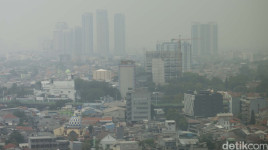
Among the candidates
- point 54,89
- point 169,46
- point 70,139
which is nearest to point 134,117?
point 70,139

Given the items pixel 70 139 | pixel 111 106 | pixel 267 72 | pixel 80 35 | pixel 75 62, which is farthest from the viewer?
pixel 80 35

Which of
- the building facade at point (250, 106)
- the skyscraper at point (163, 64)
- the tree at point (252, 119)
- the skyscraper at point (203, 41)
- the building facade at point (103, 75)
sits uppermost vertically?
the skyscraper at point (203, 41)

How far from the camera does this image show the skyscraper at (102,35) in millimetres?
29500

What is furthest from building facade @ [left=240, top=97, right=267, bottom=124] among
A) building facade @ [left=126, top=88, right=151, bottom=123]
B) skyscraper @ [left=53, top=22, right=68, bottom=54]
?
skyscraper @ [left=53, top=22, right=68, bottom=54]

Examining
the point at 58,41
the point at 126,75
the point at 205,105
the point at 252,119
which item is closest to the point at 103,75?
the point at 126,75

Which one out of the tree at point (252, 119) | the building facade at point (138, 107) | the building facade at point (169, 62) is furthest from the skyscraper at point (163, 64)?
the tree at point (252, 119)

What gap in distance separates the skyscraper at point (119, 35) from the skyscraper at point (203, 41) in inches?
105

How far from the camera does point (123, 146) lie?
8.36 metres

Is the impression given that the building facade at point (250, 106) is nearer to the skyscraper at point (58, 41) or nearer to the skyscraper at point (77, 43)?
the skyscraper at point (77, 43)

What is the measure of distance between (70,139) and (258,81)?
4.78 meters

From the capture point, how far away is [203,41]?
23484 mm

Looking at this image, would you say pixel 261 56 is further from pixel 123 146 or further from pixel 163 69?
pixel 163 69

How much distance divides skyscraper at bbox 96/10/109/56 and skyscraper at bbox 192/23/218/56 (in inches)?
265

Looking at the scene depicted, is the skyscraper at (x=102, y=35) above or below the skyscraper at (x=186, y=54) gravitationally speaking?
above
